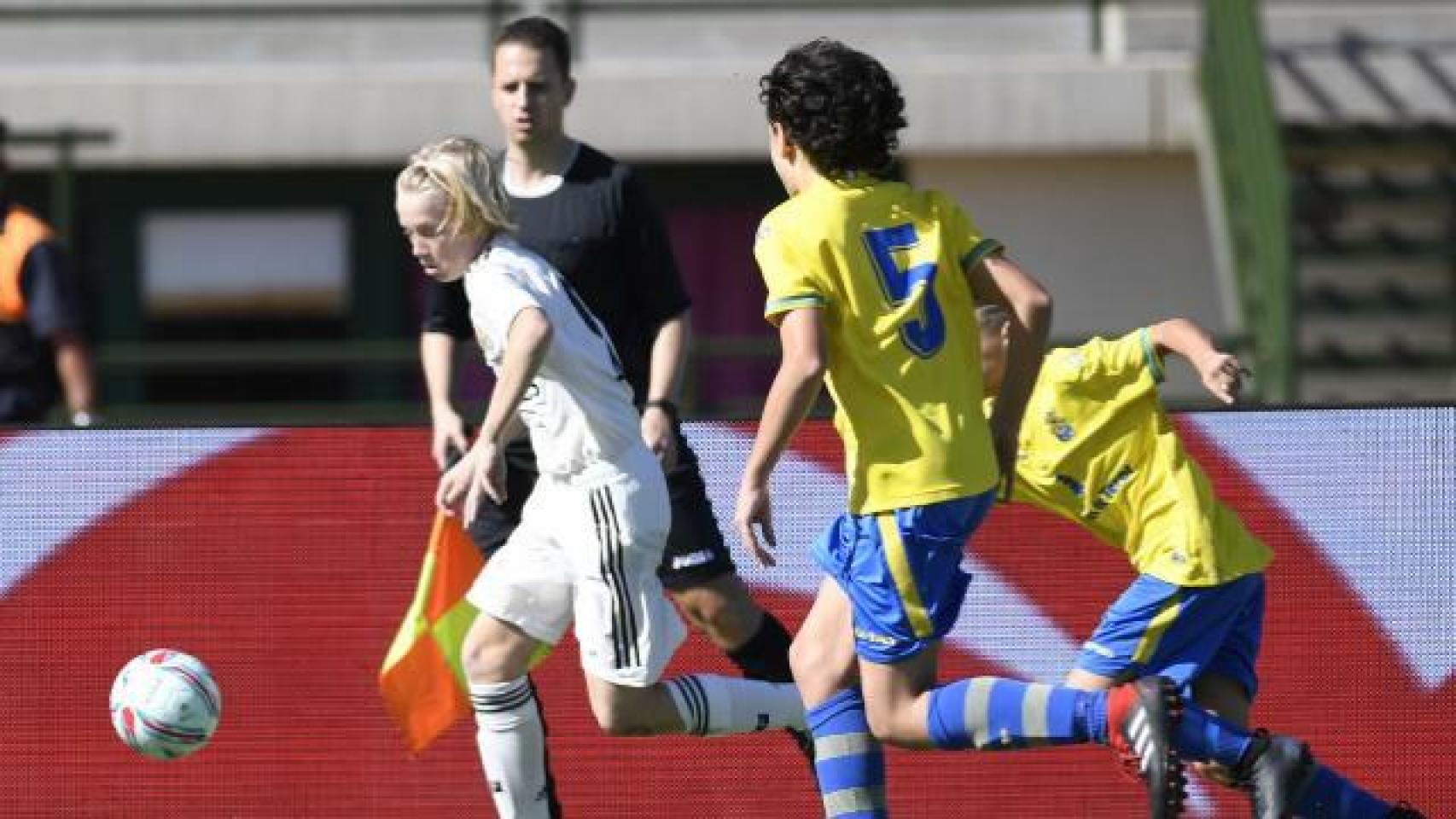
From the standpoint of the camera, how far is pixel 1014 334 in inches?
270

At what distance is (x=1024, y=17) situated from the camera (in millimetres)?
17312

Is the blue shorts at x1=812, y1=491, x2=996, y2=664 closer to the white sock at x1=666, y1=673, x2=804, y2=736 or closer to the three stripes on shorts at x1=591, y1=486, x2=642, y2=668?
the three stripes on shorts at x1=591, y1=486, x2=642, y2=668

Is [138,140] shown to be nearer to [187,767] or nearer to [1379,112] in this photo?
[1379,112]

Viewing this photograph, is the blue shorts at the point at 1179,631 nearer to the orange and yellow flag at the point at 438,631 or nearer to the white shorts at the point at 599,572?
the white shorts at the point at 599,572

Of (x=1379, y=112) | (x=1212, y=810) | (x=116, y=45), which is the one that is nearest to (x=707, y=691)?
Answer: (x=1212, y=810)

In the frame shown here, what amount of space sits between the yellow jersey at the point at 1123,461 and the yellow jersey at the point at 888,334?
55 cm

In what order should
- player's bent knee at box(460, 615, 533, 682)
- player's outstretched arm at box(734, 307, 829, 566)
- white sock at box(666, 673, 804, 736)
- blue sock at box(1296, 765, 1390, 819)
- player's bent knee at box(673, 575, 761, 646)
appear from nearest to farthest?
player's outstretched arm at box(734, 307, 829, 566)
blue sock at box(1296, 765, 1390, 819)
player's bent knee at box(460, 615, 533, 682)
white sock at box(666, 673, 804, 736)
player's bent knee at box(673, 575, 761, 646)

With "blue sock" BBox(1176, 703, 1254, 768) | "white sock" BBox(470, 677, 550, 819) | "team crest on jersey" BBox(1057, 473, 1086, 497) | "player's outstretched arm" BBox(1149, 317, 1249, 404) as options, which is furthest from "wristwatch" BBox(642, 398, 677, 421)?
"blue sock" BBox(1176, 703, 1254, 768)

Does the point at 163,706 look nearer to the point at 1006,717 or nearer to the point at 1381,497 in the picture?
the point at 1006,717

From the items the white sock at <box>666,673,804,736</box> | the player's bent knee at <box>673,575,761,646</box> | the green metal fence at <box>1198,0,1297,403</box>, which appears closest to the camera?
the white sock at <box>666,673,804,736</box>

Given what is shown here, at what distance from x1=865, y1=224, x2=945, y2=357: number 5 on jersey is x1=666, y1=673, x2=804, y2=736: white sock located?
131cm

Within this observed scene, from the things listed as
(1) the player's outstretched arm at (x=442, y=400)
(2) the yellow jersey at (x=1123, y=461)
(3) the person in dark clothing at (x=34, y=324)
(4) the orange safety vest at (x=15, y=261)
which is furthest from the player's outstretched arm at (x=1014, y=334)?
(4) the orange safety vest at (x=15, y=261)

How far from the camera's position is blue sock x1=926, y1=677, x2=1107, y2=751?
675 centimetres

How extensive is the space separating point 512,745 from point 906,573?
4.26 feet
